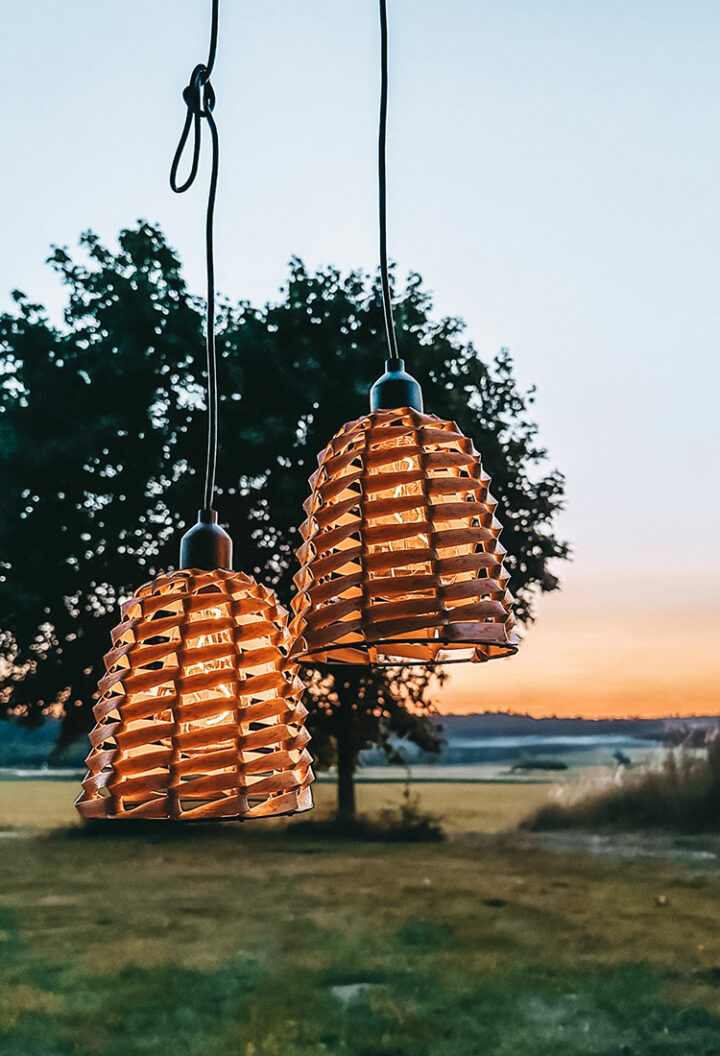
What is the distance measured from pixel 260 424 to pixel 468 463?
493 cm

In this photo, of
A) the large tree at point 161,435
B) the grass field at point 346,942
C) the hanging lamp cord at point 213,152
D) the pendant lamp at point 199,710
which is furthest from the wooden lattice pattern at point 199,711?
the large tree at point 161,435

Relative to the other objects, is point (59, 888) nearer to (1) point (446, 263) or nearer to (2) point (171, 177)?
(1) point (446, 263)

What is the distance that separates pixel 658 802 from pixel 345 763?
6.37ft

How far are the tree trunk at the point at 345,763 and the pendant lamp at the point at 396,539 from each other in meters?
5.41

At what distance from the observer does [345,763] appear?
246 inches

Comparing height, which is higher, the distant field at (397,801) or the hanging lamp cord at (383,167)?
the hanging lamp cord at (383,167)

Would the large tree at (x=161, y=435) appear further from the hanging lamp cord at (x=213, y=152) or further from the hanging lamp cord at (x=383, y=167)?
the hanging lamp cord at (x=383, y=167)

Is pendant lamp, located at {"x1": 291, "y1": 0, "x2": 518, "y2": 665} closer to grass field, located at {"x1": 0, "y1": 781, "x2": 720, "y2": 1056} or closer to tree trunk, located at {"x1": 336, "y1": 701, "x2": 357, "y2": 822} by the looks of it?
grass field, located at {"x1": 0, "y1": 781, "x2": 720, "y2": 1056}

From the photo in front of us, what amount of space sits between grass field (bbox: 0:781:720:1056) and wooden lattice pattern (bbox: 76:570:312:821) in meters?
3.09

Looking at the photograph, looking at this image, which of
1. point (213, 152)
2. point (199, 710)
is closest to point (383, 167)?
point (213, 152)

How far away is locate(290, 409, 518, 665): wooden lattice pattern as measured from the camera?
2.27 ft

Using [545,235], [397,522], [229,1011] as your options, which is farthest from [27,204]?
[397,522]

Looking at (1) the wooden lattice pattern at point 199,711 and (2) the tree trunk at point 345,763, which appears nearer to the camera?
(1) the wooden lattice pattern at point 199,711

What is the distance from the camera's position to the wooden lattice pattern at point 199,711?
2.50 ft
